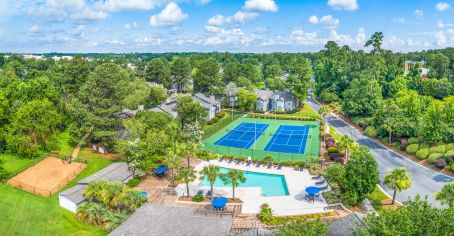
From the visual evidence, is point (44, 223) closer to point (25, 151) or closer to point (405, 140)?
point (25, 151)

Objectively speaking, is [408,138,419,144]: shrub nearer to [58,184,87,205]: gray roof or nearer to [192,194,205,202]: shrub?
[192,194,205,202]: shrub

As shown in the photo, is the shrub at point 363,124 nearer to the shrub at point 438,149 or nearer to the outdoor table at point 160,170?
the shrub at point 438,149

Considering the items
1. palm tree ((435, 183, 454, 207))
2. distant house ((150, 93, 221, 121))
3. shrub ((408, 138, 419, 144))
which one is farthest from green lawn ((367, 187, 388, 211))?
distant house ((150, 93, 221, 121))

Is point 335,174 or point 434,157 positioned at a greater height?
point 335,174

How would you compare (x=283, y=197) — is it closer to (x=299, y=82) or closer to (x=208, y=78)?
(x=299, y=82)

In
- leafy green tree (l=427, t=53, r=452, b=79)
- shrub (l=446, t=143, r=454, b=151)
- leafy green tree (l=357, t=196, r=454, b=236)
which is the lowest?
shrub (l=446, t=143, r=454, b=151)

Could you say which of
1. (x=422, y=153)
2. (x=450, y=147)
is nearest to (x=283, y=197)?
(x=422, y=153)

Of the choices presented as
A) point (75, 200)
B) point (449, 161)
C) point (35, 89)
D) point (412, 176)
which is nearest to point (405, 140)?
point (449, 161)

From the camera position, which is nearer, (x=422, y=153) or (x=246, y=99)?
(x=422, y=153)
